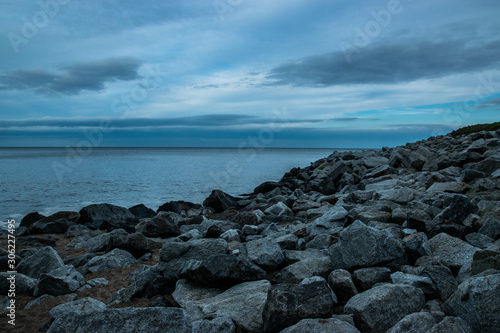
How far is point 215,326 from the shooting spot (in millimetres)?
3561

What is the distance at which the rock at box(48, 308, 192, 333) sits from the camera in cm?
317

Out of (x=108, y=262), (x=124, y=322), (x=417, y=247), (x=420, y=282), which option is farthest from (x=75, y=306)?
(x=417, y=247)

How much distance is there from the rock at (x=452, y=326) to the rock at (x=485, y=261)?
3.29 ft

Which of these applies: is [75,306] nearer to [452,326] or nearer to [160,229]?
[452,326]

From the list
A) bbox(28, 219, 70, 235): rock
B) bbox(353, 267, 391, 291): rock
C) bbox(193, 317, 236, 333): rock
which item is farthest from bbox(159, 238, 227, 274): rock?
bbox(28, 219, 70, 235): rock

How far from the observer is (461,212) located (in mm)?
5824

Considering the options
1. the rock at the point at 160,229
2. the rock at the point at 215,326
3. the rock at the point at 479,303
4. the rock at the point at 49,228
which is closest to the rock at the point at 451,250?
the rock at the point at 479,303

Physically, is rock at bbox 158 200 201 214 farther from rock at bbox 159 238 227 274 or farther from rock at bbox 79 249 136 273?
rock at bbox 159 238 227 274

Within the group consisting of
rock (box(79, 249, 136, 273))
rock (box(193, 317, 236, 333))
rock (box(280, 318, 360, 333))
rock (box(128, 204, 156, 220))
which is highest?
rock (box(280, 318, 360, 333))

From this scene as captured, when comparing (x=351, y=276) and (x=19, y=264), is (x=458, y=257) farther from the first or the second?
(x=19, y=264)

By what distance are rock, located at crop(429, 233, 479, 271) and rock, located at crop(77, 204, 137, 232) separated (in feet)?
32.5

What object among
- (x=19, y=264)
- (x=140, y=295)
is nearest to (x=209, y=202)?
(x=19, y=264)

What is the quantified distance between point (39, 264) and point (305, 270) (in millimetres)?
4882

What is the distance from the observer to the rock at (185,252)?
18.4 ft
